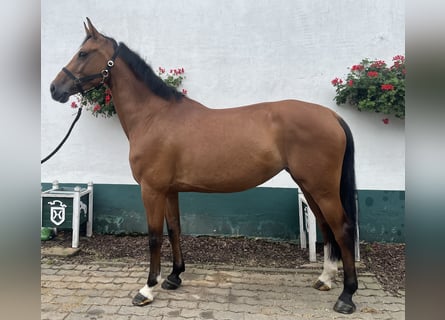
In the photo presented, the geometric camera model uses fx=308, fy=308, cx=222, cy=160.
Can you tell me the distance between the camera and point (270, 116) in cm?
257

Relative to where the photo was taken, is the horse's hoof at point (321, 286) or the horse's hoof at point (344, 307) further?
the horse's hoof at point (321, 286)

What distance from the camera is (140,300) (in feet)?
8.27

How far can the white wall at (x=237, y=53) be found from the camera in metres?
3.90

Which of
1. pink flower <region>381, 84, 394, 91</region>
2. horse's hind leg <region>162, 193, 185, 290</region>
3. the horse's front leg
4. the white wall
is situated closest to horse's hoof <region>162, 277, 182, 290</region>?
horse's hind leg <region>162, 193, 185, 290</region>

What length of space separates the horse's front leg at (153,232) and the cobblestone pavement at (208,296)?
8cm

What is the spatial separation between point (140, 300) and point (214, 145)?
141 cm

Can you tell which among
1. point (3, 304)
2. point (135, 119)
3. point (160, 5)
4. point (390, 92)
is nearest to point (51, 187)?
point (135, 119)

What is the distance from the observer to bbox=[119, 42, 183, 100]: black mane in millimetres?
2689

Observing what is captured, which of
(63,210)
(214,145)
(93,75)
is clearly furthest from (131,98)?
(63,210)

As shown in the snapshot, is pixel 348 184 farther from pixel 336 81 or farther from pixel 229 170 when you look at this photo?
pixel 336 81

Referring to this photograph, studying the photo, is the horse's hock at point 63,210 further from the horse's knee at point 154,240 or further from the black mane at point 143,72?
the black mane at point 143,72

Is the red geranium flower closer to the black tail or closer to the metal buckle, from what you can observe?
the black tail

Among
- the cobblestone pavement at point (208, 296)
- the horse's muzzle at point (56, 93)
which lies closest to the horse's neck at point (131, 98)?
the horse's muzzle at point (56, 93)

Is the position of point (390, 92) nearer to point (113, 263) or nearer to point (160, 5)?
point (160, 5)
